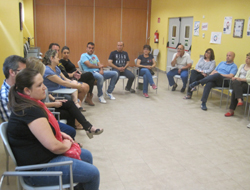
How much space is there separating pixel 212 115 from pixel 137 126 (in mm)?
1603

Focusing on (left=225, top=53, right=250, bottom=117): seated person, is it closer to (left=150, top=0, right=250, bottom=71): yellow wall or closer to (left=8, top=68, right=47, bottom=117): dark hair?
(left=150, top=0, right=250, bottom=71): yellow wall

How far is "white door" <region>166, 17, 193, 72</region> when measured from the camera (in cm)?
779

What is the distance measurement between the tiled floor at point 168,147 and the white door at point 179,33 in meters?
3.06

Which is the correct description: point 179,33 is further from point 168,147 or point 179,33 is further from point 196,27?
point 168,147

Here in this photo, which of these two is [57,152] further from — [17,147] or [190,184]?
[190,184]

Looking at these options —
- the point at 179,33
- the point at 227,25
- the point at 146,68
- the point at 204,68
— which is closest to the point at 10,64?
the point at 146,68

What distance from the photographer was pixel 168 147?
3.46 metres

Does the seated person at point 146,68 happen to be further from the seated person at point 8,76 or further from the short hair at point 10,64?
the short hair at point 10,64

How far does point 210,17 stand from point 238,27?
1.09 m

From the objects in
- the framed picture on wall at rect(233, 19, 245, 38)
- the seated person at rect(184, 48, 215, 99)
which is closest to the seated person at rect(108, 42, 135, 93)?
the seated person at rect(184, 48, 215, 99)

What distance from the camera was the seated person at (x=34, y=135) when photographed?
1.70 m

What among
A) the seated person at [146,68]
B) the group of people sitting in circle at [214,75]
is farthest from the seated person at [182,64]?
the seated person at [146,68]

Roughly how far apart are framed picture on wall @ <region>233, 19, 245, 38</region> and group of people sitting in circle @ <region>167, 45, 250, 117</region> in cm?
68

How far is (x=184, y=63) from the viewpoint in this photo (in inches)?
252
